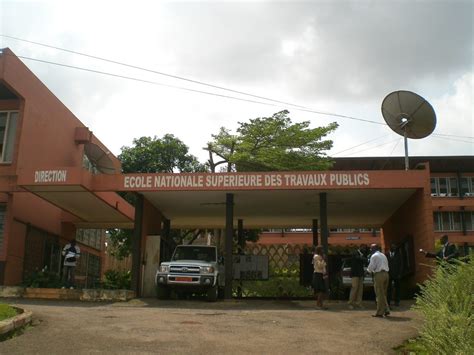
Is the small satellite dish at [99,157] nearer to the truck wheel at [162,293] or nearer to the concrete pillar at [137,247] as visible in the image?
the concrete pillar at [137,247]

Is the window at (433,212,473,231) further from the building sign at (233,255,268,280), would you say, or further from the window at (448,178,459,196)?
the building sign at (233,255,268,280)

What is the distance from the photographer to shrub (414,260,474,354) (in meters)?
6.09

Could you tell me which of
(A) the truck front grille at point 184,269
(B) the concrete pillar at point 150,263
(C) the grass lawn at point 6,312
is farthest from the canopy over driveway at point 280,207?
(C) the grass lawn at point 6,312

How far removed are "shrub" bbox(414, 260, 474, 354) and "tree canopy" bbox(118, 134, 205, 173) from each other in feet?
71.5

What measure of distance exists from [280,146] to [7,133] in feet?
42.6

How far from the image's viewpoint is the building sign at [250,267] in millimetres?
19625

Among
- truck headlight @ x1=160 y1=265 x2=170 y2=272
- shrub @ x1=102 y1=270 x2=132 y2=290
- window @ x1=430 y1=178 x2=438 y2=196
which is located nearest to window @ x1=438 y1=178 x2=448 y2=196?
window @ x1=430 y1=178 x2=438 y2=196

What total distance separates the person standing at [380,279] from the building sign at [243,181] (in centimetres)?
375

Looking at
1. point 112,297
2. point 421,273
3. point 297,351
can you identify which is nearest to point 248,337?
point 297,351

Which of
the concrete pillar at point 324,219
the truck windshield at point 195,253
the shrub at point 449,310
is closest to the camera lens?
the shrub at point 449,310

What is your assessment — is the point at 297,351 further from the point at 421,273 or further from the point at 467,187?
the point at 467,187

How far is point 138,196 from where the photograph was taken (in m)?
18.0

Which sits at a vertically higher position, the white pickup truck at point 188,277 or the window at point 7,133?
the window at point 7,133

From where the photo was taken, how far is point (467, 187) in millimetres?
40500
